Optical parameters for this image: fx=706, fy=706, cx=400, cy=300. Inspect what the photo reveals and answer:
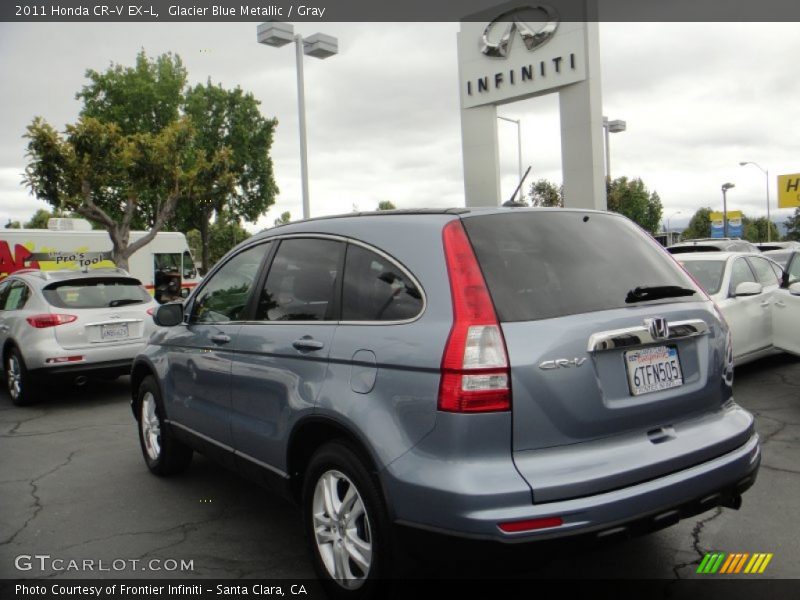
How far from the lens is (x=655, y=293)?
3.14 metres

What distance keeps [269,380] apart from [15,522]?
2.20 metres

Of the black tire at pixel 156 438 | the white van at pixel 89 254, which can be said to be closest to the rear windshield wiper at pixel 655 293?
the black tire at pixel 156 438

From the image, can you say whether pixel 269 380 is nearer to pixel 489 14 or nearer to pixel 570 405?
pixel 570 405

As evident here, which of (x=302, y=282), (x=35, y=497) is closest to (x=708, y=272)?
(x=302, y=282)

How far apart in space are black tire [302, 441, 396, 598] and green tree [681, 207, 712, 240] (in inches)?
4239

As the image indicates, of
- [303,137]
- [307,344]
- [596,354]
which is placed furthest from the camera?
[303,137]

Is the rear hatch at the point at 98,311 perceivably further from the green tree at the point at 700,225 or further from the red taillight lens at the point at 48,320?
the green tree at the point at 700,225

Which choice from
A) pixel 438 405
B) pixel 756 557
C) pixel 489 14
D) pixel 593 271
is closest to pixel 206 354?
pixel 438 405

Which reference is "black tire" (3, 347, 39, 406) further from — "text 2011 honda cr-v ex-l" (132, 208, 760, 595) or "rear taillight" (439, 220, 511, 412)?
"rear taillight" (439, 220, 511, 412)

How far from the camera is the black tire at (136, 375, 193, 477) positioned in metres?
5.08

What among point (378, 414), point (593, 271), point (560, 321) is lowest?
point (378, 414)

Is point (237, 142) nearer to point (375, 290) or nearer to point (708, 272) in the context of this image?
point (708, 272)

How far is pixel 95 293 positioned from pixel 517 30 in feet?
53.3

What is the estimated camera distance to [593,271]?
9.95 feet
